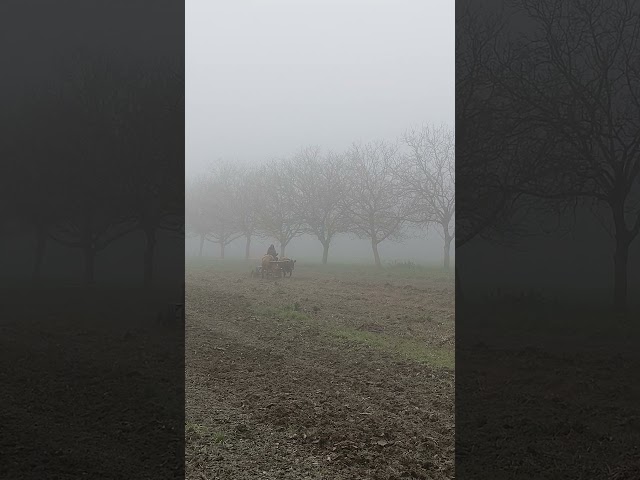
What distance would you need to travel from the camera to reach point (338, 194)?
17.5 meters

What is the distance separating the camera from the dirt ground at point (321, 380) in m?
3.79

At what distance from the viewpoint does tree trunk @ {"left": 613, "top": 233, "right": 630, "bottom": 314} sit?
2.39 m

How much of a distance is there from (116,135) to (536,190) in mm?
2153

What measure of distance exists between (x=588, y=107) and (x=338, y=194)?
15.1m

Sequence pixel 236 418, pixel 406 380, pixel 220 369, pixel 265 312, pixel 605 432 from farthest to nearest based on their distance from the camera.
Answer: pixel 265 312, pixel 220 369, pixel 406 380, pixel 236 418, pixel 605 432

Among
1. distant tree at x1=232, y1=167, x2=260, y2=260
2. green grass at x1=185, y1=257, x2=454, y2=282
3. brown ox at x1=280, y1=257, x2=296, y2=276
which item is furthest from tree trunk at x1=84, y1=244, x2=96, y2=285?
distant tree at x1=232, y1=167, x2=260, y2=260

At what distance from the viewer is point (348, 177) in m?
17.2

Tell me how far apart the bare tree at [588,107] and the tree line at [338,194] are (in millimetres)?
11338

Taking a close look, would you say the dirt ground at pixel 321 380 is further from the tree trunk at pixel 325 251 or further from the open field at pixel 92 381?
the tree trunk at pixel 325 251

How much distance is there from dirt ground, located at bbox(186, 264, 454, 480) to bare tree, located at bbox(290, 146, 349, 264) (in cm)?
434

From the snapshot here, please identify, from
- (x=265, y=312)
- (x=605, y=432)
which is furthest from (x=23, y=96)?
(x=265, y=312)

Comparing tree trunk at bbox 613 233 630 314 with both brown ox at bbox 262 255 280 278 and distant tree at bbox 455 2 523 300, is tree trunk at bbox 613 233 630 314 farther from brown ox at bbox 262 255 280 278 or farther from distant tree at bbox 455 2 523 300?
brown ox at bbox 262 255 280 278

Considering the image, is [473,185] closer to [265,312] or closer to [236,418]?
[236,418]

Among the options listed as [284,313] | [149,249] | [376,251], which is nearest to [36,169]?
[149,249]
